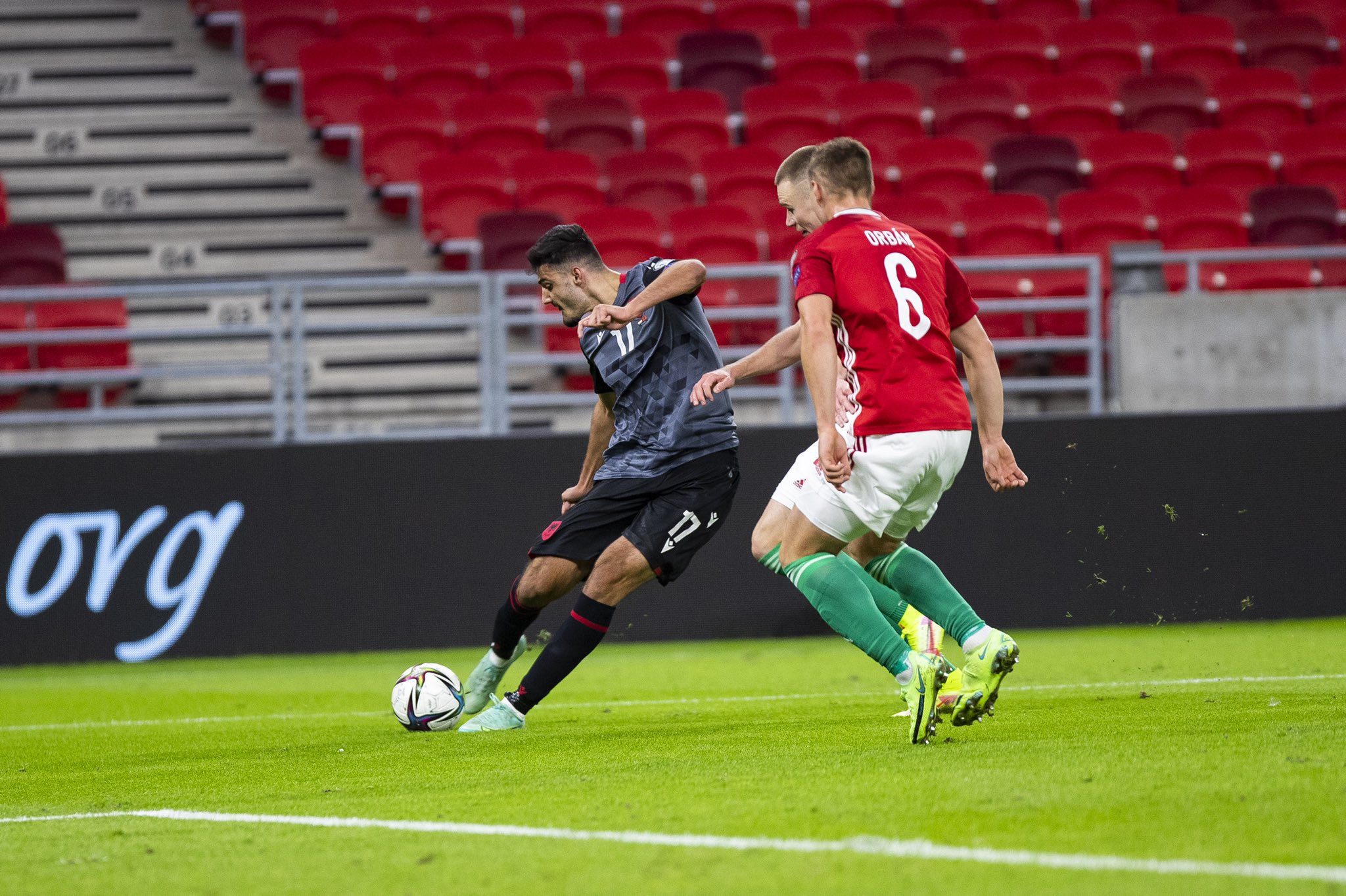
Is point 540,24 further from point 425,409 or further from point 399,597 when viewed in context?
point 399,597

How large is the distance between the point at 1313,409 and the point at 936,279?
6154mm

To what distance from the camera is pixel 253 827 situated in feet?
13.8

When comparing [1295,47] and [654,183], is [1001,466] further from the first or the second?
[1295,47]

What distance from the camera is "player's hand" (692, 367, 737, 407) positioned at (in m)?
5.14

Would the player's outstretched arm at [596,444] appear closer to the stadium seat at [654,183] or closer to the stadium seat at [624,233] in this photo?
the stadium seat at [624,233]

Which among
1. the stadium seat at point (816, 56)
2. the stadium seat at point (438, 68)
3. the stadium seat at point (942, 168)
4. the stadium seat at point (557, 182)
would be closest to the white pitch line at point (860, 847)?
the stadium seat at point (557, 182)

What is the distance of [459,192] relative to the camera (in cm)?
1416

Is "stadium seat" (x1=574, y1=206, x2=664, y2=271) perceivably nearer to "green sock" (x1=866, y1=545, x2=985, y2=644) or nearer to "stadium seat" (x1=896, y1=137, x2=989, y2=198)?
"stadium seat" (x1=896, y1=137, x2=989, y2=198)

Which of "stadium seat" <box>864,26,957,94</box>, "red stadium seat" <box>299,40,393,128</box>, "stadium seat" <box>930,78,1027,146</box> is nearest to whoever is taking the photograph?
"stadium seat" <box>930,78,1027,146</box>

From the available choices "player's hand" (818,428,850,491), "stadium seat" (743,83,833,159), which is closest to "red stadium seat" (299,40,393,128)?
"stadium seat" (743,83,833,159)

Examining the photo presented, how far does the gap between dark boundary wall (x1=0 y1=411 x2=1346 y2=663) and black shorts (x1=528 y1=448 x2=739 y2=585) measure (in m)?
4.33

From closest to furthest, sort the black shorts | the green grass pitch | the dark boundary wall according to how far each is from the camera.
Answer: the green grass pitch, the black shorts, the dark boundary wall

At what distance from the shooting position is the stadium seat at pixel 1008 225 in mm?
13039

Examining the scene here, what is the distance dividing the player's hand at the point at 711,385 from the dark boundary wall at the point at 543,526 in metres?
5.26
